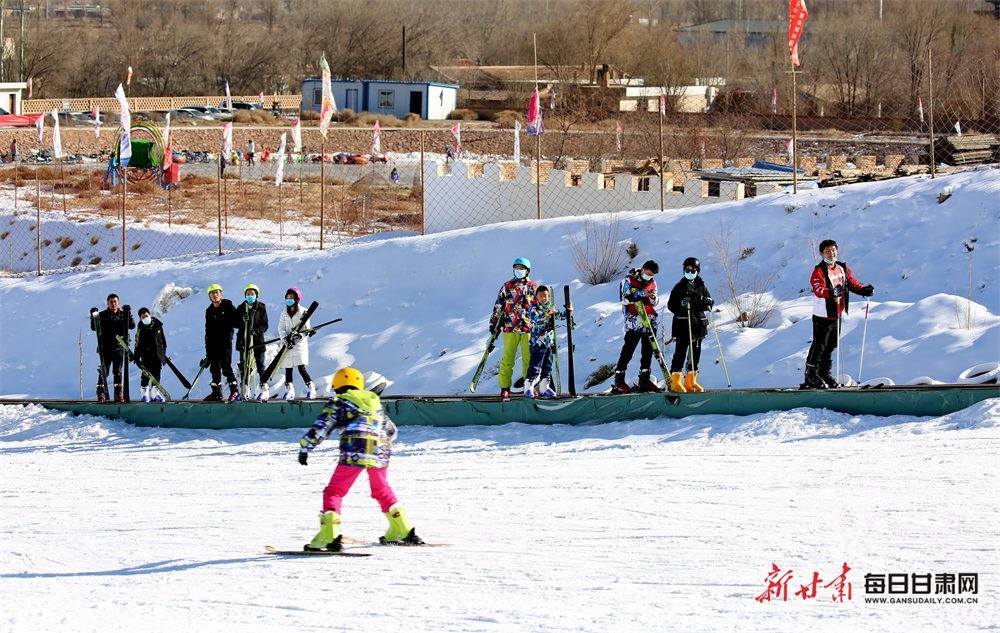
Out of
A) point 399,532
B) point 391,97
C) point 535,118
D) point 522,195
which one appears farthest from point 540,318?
point 391,97

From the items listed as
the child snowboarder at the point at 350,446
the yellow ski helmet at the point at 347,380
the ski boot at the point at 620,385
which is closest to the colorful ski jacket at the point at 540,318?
the ski boot at the point at 620,385

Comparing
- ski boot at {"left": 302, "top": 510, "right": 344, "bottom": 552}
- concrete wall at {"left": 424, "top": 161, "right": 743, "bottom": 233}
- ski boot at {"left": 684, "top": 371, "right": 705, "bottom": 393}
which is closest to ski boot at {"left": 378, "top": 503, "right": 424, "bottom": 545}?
ski boot at {"left": 302, "top": 510, "right": 344, "bottom": 552}

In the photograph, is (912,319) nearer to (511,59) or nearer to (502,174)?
(502,174)

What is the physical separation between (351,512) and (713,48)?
72.8 m

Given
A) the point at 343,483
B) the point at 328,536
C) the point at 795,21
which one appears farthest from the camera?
the point at 795,21

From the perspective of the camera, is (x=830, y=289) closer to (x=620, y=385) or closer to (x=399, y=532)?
(x=620, y=385)

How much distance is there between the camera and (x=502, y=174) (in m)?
25.4

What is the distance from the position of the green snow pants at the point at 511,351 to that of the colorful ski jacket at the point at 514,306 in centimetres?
10

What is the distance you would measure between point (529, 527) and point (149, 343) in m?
6.93

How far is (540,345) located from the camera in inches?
→ 563

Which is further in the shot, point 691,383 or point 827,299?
point 691,383

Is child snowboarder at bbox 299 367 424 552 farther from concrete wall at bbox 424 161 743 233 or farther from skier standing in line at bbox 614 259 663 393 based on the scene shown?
concrete wall at bbox 424 161 743 233

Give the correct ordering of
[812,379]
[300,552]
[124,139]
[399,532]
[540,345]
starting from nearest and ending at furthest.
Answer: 1. [300,552]
2. [399,532]
3. [812,379]
4. [540,345]
5. [124,139]

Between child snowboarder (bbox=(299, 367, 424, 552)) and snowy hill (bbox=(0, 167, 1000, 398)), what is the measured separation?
7.31 metres
